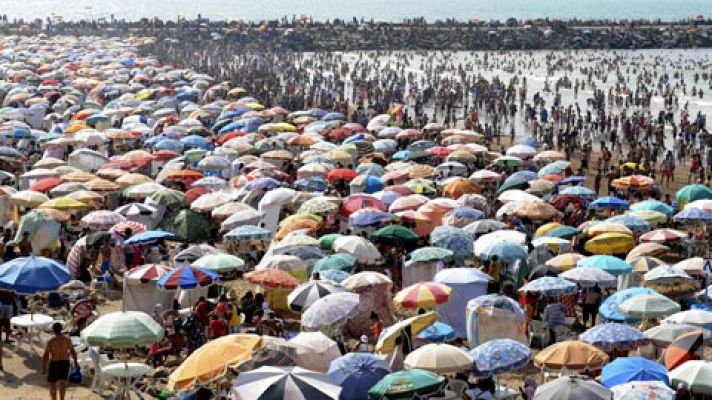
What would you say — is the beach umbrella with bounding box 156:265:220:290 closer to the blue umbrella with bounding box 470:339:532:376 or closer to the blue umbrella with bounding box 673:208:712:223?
the blue umbrella with bounding box 470:339:532:376

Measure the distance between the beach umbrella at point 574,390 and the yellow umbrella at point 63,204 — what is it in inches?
526

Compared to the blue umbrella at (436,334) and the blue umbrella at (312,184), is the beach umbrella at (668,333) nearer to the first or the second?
the blue umbrella at (436,334)

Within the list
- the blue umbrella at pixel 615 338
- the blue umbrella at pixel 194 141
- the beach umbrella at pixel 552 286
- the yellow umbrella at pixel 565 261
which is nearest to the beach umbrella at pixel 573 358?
the blue umbrella at pixel 615 338

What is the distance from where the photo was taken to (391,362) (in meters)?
12.2

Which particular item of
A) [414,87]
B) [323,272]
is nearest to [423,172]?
[323,272]

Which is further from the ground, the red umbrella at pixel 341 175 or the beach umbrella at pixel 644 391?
the beach umbrella at pixel 644 391

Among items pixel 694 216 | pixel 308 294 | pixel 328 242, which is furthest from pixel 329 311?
pixel 694 216

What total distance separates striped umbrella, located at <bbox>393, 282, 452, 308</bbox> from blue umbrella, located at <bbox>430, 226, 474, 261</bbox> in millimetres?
3087

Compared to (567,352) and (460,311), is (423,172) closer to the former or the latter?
(460,311)

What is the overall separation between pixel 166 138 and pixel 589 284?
17.6 meters

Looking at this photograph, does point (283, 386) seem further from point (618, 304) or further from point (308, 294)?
point (618, 304)

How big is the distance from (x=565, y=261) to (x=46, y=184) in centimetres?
1229

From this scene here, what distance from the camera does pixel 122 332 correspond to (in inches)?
482

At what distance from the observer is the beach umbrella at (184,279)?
15070mm
